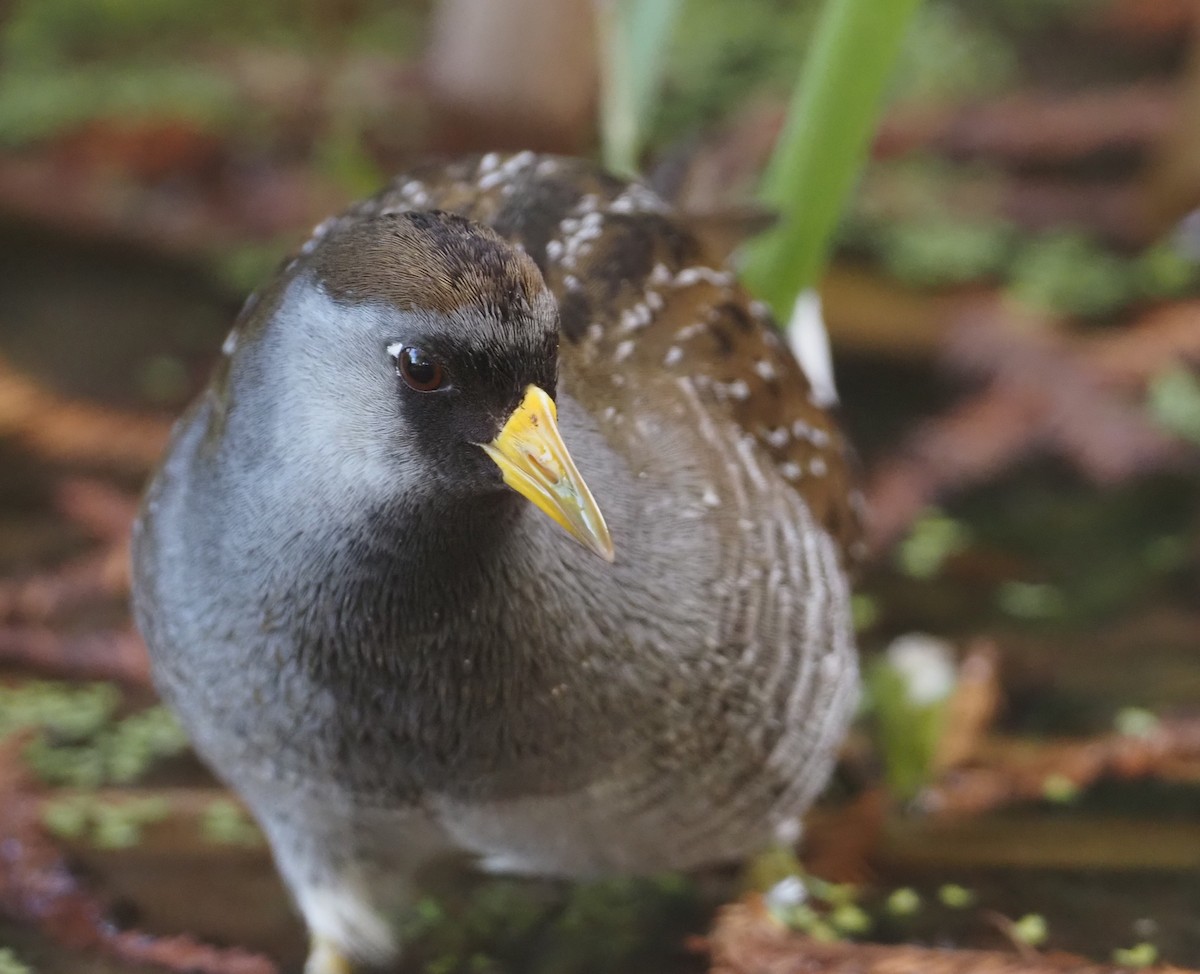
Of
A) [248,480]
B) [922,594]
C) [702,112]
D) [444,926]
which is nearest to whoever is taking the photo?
[248,480]

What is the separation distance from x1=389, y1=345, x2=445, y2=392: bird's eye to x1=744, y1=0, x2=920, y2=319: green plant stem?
940 mm

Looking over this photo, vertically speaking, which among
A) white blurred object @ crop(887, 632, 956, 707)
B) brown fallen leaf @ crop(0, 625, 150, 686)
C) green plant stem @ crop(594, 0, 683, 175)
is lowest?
white blurred object @ crop(887, 632, 956, 707)

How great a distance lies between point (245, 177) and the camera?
3.03 metres

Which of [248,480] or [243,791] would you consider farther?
[243,791]

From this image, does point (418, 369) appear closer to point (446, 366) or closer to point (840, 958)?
point (446, 366)

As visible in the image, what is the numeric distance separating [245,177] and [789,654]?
6.18 feet

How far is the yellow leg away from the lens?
165cm

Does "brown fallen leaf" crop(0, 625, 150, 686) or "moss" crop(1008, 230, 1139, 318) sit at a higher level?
"moss" crop(1008, 230, 1139, 318)

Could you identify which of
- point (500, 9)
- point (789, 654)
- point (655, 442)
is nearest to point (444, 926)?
point (789, 654)

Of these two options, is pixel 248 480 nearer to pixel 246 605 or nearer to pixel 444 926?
pixel 246 605

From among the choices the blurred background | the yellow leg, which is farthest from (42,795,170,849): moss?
the yellow leg

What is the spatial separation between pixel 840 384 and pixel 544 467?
155cm

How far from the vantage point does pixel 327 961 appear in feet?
5.40

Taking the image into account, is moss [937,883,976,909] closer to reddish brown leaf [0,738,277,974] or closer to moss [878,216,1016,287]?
reddish brown leaf [0,738,277,974]
